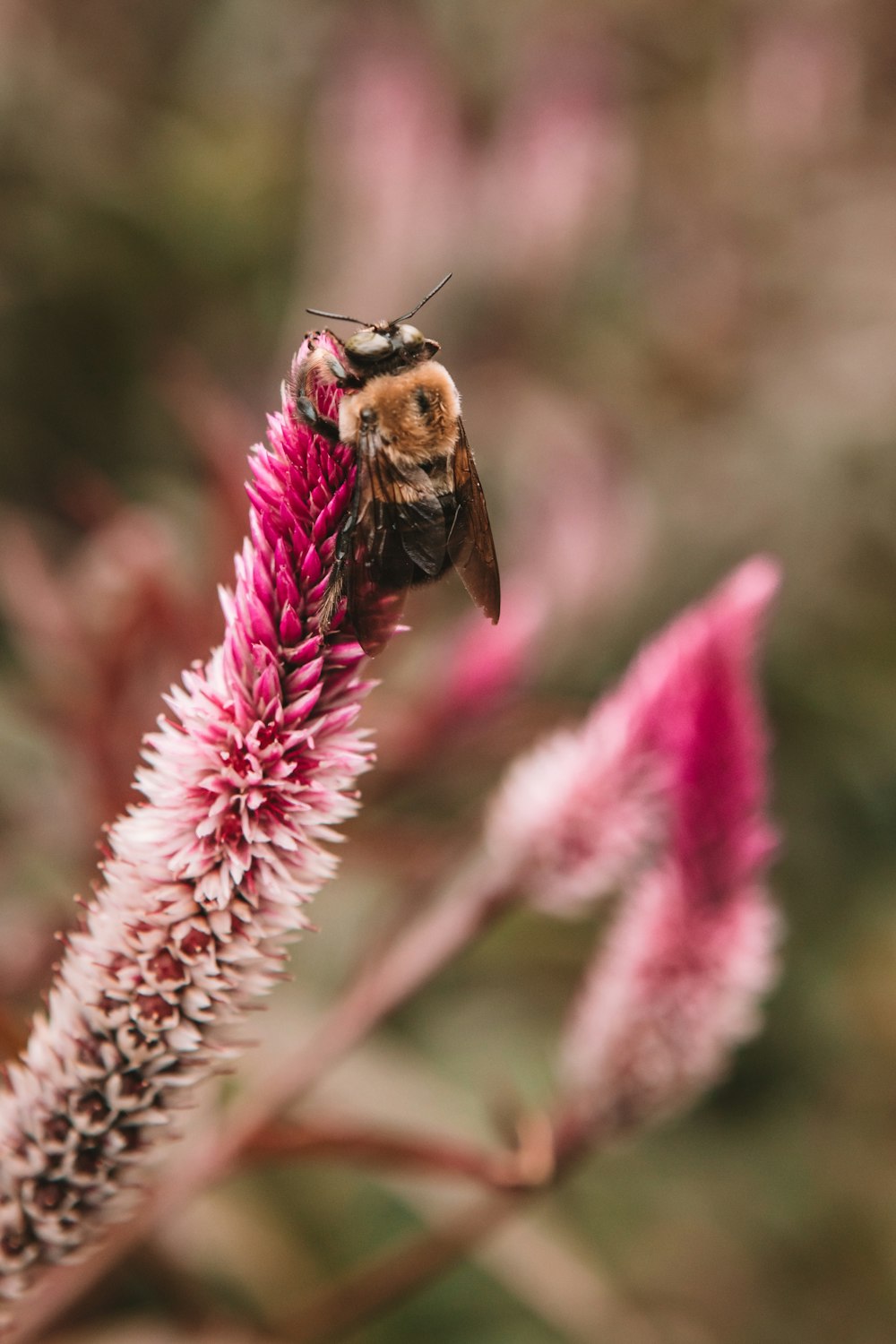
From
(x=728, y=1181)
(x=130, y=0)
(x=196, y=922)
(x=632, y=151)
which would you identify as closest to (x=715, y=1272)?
(x=728, y=1181)

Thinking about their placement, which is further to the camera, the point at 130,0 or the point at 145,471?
the point at 130,0

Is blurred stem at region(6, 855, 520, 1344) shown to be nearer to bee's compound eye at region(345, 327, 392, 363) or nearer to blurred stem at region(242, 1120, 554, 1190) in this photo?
blurred stem at region(242, 1120, 554, 1190)

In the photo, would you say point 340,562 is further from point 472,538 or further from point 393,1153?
point 393,1153

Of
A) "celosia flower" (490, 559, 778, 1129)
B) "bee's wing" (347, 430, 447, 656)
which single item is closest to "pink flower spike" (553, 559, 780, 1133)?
"celosia flower" (490, 559, 778, 1129)

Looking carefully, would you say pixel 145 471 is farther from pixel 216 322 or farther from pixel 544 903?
pixel 544 903

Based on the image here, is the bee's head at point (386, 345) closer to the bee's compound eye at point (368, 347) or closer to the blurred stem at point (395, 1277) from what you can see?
the bee's compound eye at point (368, 347)

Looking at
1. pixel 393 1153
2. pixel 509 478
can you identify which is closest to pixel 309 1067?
pixel 393 1153
